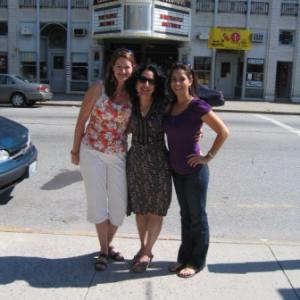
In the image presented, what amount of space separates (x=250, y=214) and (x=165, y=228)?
1167 millimetres

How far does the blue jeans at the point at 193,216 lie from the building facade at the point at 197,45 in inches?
862

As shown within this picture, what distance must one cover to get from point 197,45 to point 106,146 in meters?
23.1

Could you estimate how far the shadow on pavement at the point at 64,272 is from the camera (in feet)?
12.6

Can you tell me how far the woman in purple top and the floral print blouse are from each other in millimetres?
369

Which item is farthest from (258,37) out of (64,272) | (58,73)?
(64,272)

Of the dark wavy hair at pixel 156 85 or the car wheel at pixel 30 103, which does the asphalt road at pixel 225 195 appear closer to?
the dark wavy hair at pixel 156 85

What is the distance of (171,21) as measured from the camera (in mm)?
24109

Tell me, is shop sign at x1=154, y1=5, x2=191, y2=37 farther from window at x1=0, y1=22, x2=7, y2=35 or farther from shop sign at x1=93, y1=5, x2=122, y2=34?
window at x1=0, y1=22, x2=7, y2=35

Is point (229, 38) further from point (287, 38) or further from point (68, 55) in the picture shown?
point (68, 55)

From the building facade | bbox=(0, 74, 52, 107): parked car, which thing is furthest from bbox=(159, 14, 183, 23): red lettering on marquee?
bbox=(0, 74, 52, 107): parked car

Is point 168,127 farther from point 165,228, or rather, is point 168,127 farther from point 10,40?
point 10,40

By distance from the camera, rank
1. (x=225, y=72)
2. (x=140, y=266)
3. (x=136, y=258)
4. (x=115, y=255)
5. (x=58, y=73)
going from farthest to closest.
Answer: (x=58, y=73)
(x=225, y=72)
(x=115, y=255)
(x=136, y=258)
(x=140, y=266)

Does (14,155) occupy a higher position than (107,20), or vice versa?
(107,20)

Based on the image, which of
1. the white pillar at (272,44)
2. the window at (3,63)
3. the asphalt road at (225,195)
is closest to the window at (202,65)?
the white pillar at (272,44)
